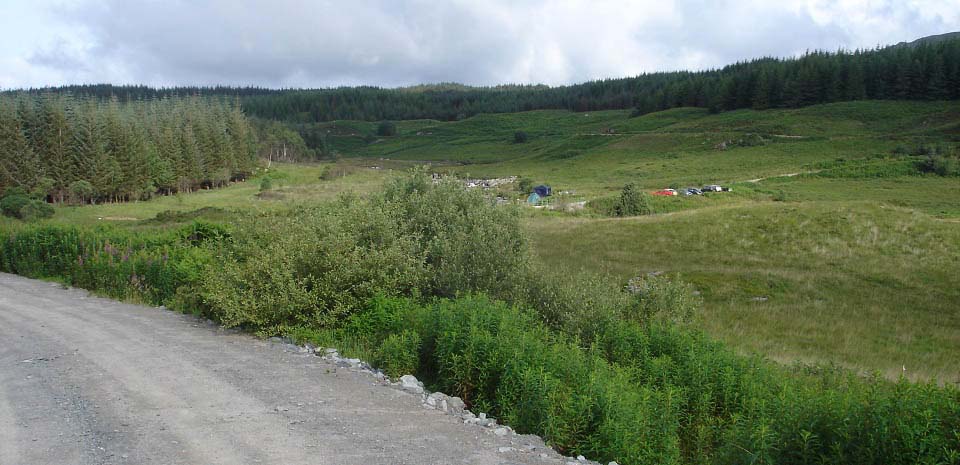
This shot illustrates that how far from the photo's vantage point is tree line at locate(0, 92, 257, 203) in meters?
72.7

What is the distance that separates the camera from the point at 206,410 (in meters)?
7.90

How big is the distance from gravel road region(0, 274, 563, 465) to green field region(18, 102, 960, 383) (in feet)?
20.4

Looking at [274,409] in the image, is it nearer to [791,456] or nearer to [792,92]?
[791,456]

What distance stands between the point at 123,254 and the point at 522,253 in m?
10.7

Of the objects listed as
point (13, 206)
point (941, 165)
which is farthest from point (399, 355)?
point (941, 165)

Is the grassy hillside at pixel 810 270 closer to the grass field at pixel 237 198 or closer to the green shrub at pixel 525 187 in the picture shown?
the grass field at pixel 237 198

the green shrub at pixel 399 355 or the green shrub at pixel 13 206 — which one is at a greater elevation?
the green shrub at pixel 13 206

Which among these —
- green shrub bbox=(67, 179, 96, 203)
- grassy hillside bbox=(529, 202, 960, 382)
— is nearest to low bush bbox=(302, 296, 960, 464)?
grassy hillside bbox=(529, 202, 960, 382)

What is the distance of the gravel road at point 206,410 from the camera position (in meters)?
6.78

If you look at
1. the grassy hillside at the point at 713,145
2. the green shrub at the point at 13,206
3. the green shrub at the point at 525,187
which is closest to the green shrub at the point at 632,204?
the grassy hillside at the point at 713,145

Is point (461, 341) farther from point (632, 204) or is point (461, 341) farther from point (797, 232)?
point (632, 204)

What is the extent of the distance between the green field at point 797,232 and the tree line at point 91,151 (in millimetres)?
5379

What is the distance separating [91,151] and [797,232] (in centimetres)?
7492

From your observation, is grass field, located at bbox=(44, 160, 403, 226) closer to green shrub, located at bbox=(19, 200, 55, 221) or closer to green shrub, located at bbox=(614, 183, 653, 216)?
green shrub, located at bbox=(19, 200, 55, 221)
